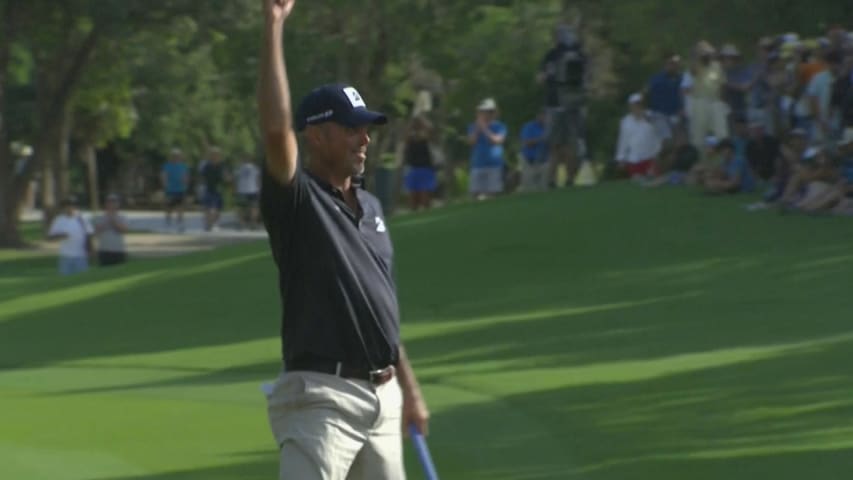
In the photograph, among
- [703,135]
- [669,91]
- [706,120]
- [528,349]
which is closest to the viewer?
[528,349]

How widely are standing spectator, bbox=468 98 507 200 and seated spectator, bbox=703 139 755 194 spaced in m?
4.94

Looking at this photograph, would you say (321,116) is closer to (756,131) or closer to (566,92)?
(756,131)

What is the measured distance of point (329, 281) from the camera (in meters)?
6.02

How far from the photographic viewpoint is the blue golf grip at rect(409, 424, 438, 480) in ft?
20.1

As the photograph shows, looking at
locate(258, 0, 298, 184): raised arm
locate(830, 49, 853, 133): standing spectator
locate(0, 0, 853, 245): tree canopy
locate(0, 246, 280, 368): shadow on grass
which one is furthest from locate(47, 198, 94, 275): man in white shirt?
locate(258, 0, 298, 184): raised arm

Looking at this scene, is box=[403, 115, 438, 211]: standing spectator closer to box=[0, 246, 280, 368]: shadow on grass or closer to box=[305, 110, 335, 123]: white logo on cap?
box=[0, 246, 280, 368]: shadow on grass

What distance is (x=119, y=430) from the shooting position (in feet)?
45.4

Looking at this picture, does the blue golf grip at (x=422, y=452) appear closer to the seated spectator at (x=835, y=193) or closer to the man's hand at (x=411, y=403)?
the man's hand at (x=411, y=403)

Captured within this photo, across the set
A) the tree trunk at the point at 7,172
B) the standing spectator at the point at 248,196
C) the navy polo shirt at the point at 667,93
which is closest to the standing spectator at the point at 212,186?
the standing spectator at the point at 248,196

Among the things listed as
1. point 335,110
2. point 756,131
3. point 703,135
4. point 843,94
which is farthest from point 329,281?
point 703,135

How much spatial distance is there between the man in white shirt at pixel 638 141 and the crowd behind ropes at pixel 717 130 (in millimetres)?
20

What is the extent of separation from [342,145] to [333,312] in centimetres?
52

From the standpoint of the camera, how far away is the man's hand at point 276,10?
223 inches

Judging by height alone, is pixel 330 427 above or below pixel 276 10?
below
